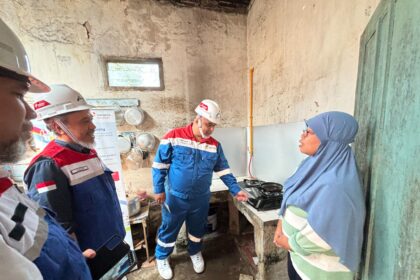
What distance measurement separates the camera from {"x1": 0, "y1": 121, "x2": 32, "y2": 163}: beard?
1.47 ft

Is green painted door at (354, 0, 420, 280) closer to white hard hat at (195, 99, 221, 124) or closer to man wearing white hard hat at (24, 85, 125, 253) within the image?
white hard hat at (195, 99, 221, 124)

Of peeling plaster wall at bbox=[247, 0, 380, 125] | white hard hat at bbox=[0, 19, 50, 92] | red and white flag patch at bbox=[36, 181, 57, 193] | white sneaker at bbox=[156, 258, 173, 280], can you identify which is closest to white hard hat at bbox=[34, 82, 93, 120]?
red and white flag patch at bbox=[36, 181, 57, 193]

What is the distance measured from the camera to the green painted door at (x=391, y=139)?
0.48 m

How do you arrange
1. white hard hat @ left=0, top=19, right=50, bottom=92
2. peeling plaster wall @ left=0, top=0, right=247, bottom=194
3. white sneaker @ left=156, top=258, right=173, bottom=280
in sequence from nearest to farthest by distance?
white hard hat @ left=0, top=19, right=50, bottom=92
white sneaker @ left=156, top=258, right=173, bottom=280
peeling plaster wall @ left=0, top=0, right=247, bottom=194

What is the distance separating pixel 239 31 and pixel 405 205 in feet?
8.32

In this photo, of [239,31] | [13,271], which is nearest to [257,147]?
[239,31]

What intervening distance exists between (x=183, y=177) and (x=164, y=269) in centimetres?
99

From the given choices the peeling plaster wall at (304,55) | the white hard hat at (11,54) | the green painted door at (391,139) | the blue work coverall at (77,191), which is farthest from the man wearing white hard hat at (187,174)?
the white hard hat at (11,54)

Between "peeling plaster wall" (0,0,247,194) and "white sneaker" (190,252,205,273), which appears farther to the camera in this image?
"peeling plaster wall" (0,0,247,194)

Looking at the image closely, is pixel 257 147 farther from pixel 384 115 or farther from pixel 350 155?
pixel 384 115

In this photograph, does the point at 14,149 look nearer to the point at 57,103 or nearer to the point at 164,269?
the point at 57,103

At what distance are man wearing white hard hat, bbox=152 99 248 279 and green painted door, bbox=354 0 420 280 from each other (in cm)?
102

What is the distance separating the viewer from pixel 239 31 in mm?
2424

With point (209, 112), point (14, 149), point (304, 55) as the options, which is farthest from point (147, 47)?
point (14, 149)
